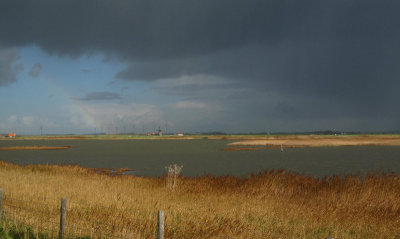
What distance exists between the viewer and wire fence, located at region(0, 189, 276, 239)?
10.8 m

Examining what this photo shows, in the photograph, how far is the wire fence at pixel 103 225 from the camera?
35.6 feet

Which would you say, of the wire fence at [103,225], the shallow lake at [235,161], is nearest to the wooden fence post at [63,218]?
the wire fence at [103,225]

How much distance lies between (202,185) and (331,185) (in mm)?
9088

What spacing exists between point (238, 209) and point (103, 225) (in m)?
7.02

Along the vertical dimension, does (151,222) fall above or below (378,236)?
above

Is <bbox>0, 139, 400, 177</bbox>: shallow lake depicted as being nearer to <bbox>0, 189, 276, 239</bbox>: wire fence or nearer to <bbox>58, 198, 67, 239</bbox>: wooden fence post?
<bbox>0, 189, 276, 239</bbox>: wire fence

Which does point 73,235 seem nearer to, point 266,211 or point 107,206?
point 107,206

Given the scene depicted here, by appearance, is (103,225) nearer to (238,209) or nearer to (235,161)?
(238,209)

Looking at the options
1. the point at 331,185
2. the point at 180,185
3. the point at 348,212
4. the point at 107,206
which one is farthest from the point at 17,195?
the point at 331,185

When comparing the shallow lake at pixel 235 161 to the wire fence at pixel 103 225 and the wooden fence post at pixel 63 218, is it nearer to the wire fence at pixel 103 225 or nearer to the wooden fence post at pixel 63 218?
the wire fence at pixel 103 225

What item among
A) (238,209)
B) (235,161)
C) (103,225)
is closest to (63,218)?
(103,225)

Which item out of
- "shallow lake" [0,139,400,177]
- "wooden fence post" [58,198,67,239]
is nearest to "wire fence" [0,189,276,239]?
"wooden fence post" [58,198,67,239]

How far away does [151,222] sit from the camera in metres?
12.6

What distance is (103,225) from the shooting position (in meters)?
12.1
